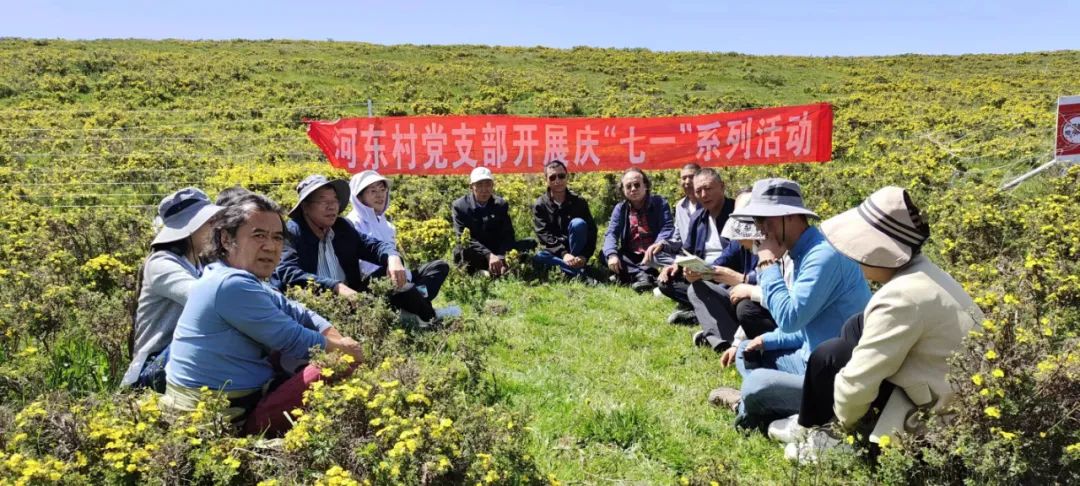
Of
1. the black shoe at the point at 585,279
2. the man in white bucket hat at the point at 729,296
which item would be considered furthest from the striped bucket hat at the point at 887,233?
the black shoe at the point at 585,279

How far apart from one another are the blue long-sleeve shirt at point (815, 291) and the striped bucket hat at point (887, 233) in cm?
67

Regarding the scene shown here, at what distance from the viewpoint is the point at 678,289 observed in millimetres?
5777

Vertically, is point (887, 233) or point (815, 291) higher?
point (887, 233)

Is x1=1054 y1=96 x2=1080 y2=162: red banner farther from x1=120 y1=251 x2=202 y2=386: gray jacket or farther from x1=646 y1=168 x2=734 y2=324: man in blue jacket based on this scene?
x1=120 y1=251 x2=202 y2=386: gray jacket

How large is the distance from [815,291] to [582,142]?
6.75 meters

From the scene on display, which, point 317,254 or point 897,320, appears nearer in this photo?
point 897,320

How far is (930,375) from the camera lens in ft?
9.07

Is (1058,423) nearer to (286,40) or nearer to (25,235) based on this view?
(25,235)

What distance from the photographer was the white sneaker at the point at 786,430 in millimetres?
3461

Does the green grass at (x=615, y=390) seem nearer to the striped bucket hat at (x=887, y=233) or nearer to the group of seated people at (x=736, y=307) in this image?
the group of seated people at (x=736, y=307)

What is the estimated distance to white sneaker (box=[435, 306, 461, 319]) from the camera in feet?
18.5

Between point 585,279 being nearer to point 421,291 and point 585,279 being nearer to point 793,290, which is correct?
point 421,291

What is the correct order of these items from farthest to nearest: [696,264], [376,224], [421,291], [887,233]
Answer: [376,224] → [421,291] → [696,264] → [887,233]

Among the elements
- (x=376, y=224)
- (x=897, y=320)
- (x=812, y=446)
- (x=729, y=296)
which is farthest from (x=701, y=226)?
(x=897, y=320)
